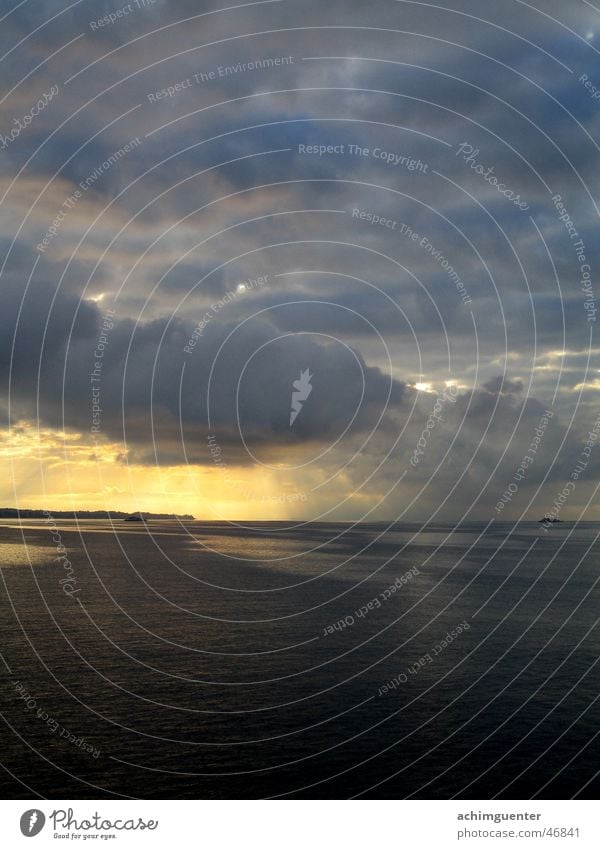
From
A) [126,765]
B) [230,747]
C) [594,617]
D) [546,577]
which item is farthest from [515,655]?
[546,577]

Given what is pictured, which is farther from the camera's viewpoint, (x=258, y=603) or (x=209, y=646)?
(x=258, y=603)

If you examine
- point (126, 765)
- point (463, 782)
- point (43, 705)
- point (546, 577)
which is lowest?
point (463, 782)

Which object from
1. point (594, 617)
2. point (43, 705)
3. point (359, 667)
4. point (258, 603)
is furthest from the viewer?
point (258, 603)

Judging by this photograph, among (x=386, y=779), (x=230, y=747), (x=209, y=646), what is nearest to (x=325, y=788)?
(x=386, y=779)

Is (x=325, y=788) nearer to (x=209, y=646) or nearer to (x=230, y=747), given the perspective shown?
(x=230, y=747)

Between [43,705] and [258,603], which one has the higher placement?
[258,603]
